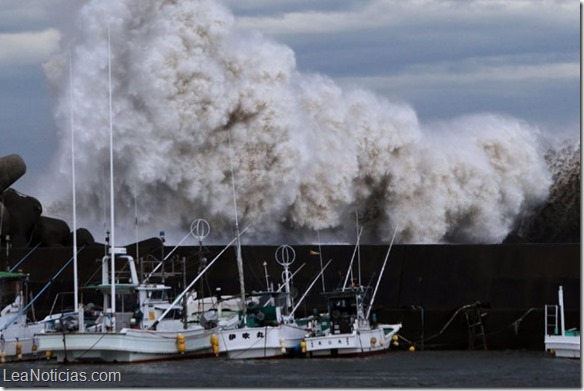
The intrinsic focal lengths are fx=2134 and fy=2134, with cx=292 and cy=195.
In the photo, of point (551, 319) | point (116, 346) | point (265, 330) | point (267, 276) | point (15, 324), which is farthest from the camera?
point (267, 276)

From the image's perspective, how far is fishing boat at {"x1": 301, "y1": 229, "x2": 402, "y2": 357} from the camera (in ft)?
188

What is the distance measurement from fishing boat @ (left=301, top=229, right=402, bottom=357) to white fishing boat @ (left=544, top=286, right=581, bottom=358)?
4.45 metres

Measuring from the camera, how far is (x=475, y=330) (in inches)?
2331

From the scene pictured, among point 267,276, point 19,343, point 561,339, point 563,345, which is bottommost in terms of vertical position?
point 563,345

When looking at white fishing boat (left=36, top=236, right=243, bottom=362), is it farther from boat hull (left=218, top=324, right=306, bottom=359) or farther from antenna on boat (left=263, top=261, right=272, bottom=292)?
antenna on boat (left=263, top=261, right=272, bottom=292)

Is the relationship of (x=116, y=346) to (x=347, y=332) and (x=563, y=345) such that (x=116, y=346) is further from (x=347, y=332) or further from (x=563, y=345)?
(x=563, y=345)

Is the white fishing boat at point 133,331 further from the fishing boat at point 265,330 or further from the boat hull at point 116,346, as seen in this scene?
the fishing boat at point 265,330

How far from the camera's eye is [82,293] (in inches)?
2473

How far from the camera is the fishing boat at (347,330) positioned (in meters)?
57.2

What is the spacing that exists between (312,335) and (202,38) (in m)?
17.0

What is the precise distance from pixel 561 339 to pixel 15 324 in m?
15.2

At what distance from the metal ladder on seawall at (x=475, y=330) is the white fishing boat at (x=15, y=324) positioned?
11.9 metres

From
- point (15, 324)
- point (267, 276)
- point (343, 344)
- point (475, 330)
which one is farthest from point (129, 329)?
point (475, 330)

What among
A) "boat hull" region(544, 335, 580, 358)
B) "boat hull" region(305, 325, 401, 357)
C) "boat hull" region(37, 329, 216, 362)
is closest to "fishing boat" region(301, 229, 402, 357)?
"boat hull" region(305, 325, 401, 357)
